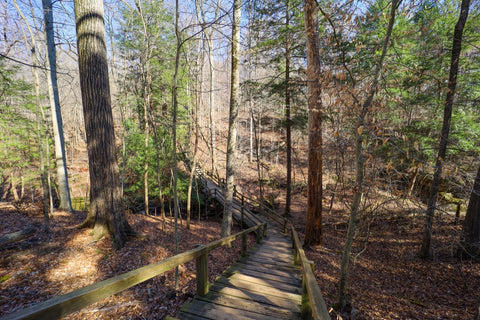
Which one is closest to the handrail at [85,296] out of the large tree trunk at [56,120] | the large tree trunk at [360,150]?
the large tree trunk at [360,150]

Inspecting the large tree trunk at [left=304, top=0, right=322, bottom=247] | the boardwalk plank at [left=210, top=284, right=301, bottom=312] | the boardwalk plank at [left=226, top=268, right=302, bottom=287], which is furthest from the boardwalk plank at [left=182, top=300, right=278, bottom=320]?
the large tree trunk at [left=304, top=0, right=322, bottom=247]

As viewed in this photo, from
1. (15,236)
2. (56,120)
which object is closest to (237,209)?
(15,236)

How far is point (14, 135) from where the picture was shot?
1180 centimetres

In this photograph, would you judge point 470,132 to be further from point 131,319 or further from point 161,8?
point 161,8

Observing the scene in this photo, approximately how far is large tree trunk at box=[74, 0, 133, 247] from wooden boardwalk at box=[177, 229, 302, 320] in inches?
133

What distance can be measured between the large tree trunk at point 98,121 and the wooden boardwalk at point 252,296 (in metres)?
3.39

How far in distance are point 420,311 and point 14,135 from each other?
62.3 feet

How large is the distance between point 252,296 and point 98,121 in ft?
16.8

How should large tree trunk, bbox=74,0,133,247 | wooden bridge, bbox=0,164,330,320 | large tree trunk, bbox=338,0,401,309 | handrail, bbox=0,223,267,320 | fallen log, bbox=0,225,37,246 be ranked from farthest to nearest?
large tree trunk, bbox=74,0,133,247
fallen log, bbox=0,225,37,246
large tree trunk, bbox=338,0,401,309
wooden bridge, bbox=0,164,330,320
handrail, bbox=0,223,267,320

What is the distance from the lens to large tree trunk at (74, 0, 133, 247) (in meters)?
5.01

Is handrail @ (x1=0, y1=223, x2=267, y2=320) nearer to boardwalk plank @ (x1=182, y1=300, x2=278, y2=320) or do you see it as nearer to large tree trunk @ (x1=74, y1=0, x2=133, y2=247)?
boardwalk plank @ (x1=182, y1=300, x2=278, y2=320)

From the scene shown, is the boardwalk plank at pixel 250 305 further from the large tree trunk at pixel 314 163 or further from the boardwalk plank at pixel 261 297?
the large tree trunk at pixel 314 163

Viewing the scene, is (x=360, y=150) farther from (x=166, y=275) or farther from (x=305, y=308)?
(x=166, y=275)

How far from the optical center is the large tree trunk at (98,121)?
5.01 metres
